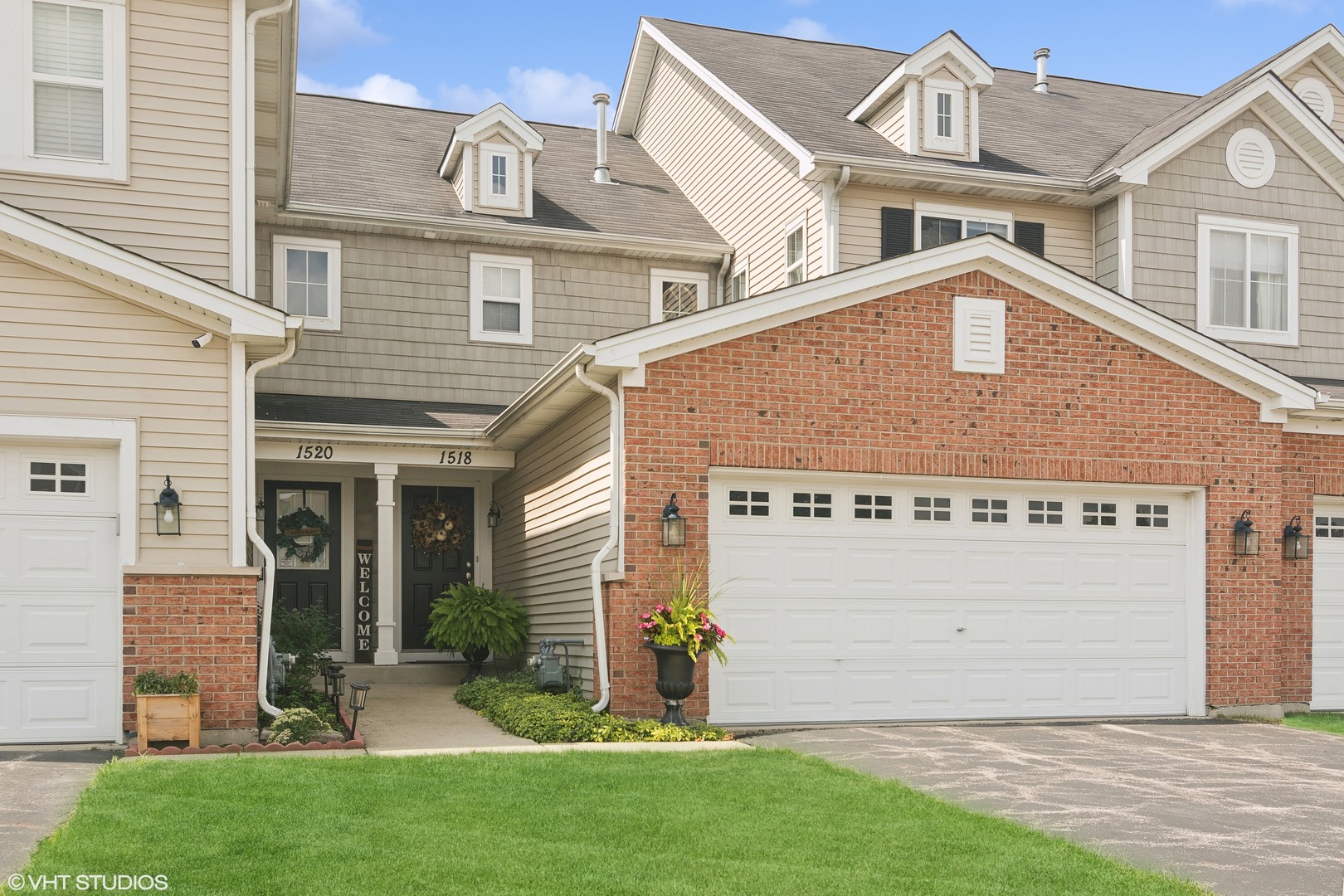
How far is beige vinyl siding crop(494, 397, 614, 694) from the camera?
12.7 meters

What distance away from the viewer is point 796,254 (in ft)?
56.8

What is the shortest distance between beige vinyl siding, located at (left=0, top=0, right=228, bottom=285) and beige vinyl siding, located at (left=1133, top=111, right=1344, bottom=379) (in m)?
10.9

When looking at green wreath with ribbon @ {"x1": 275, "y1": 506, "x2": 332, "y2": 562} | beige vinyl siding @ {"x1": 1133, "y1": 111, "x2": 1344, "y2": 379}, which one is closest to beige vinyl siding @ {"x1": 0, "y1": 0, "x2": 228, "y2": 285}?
green wreath with ribbon @ {"x1": 275, "y1": 506, "x2": 332, "y2": 562}

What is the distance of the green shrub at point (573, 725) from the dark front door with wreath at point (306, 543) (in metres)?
5.30

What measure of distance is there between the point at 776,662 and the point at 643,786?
12.6 ft

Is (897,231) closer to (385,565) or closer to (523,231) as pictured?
(523,231)

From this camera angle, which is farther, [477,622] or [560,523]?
[477,622]

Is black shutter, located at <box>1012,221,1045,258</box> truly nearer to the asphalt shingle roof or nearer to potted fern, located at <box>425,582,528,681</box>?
the asphalt shingle roof

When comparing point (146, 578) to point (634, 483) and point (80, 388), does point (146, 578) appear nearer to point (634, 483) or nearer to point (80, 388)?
point (80, 388)

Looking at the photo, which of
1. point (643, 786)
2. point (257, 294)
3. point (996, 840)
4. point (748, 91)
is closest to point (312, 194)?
point (257, 294)

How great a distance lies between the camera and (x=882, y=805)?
26.9 ft

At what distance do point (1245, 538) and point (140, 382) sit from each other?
10552mm

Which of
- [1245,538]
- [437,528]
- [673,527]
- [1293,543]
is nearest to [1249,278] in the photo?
[1293,543]

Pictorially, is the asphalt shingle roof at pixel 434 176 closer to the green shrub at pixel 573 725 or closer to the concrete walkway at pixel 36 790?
the green shrub at pixel 573 725
